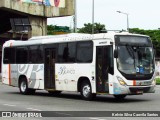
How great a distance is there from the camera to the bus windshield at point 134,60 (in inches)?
762

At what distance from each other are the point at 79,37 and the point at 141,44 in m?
2.78

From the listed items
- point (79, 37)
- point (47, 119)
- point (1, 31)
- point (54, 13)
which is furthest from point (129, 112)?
point (1, 31)

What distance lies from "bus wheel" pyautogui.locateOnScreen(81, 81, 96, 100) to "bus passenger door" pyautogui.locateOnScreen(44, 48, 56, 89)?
2434 mm

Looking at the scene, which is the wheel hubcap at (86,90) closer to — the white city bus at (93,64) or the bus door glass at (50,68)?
the white city bus at (93,64)

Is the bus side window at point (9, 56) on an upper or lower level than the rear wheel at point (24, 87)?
upper

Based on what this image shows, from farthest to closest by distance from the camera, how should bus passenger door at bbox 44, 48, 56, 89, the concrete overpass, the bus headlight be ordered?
the concrete overpass, bus passenger door at bbox 44, 48, 56, 89, the bus headlight

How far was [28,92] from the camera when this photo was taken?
2569 centimetres

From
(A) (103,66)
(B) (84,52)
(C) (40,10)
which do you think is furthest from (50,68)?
(C) (40,10)

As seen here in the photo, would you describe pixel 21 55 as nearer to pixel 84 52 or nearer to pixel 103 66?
pixel 84 52

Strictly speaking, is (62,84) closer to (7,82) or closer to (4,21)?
(7,82)

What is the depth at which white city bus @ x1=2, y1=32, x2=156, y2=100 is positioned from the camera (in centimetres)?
1934

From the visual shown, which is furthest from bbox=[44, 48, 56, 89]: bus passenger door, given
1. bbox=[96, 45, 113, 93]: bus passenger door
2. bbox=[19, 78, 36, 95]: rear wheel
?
bbox=[96, 45, 113, 93]: bus passenger door

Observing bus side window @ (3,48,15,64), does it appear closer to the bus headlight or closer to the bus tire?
the bus tire

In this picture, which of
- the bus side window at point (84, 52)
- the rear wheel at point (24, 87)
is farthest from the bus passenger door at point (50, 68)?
the rear wheel at point (24, 87)
